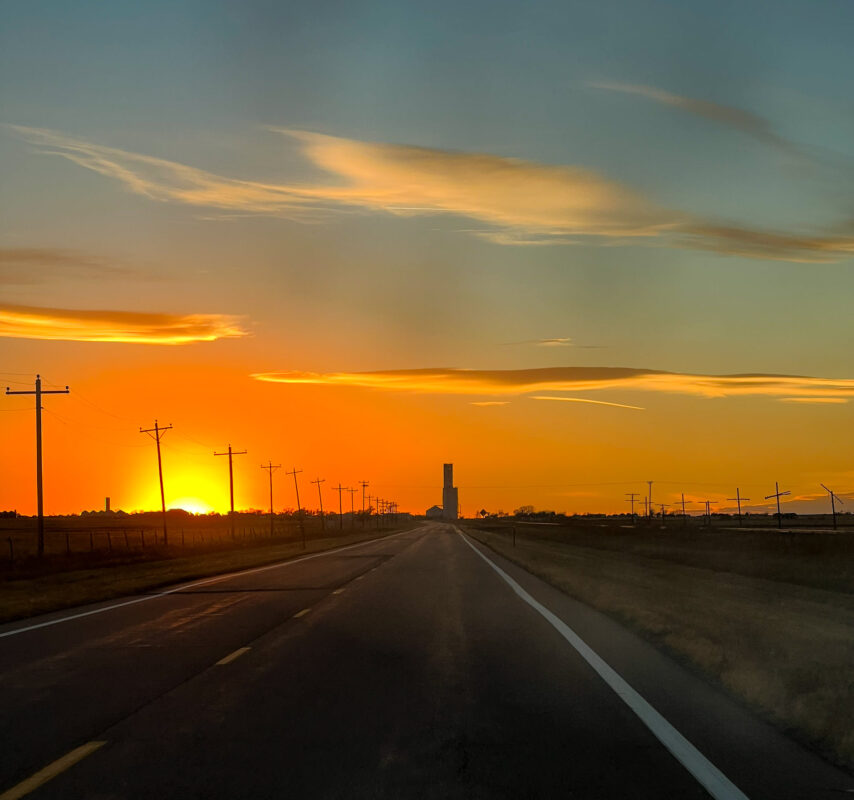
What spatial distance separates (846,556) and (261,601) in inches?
1393

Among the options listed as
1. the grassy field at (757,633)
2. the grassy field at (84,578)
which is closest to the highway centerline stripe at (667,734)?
the grassy field at (757,633)

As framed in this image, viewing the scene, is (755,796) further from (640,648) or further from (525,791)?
(640,648)

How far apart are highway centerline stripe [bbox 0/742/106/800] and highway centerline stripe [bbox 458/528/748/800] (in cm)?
464

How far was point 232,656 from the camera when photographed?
14.0 metres

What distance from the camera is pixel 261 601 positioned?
23.6 meters

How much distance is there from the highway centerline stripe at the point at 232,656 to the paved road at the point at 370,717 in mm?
17

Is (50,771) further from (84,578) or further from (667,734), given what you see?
(84,578)

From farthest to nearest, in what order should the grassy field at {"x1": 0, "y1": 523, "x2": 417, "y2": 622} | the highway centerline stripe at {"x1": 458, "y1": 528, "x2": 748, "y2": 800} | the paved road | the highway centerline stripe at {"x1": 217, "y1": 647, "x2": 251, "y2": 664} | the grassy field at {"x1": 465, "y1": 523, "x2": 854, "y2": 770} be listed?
the grassy field at {"x1": 0, "y1": 523, "x2": 417, "y2": 622}, the highway centerline stripe at {"x1": 217, "y1": 647, "x2": 251, "y2": 664}, the grassy field at {"x1": 465, "y1": 523, "x2": 854, "y2": 770}, the paved road, the highway centerline stripe at {"x1": 458, "y1": 528, "x2": 748, "y2": 800}

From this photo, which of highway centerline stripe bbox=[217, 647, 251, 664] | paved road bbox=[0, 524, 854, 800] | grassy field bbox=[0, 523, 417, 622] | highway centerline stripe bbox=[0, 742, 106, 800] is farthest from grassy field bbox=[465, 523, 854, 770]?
grassy field bbox=[0, 523, 417, 622]

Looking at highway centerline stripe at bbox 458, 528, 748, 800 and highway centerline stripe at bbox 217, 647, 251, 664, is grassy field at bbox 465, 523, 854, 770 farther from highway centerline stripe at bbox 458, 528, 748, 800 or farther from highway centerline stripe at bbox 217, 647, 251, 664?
→ highway centerline stripe at bbox 217, 647, 251, 664

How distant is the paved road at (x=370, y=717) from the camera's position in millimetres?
7242

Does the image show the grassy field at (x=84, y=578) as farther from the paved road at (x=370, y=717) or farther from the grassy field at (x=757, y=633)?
the grassy field at (x=757, y=633)

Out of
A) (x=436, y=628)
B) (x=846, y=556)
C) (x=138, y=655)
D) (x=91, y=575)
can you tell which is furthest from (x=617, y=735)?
(x=846, y=556)

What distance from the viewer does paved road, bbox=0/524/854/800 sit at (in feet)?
23.8
